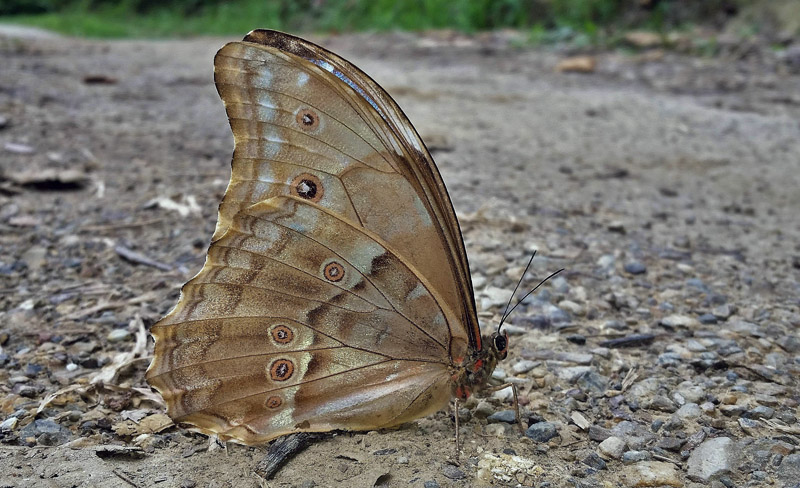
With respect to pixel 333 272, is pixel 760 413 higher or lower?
lower

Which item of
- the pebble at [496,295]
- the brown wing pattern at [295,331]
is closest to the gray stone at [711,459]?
the brown wing pattern at [295,331]

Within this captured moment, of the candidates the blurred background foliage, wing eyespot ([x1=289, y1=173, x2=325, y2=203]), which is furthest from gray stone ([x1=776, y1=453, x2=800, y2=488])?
the blurred background foliage

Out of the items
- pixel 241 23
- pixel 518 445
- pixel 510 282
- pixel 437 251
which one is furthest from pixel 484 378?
pixel 241 23

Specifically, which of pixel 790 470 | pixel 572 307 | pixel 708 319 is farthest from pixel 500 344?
pixel 708 319

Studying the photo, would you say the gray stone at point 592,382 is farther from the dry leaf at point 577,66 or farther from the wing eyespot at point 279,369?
the dry leaf at point 577,66

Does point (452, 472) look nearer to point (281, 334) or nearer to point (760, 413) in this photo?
point (281, 334)

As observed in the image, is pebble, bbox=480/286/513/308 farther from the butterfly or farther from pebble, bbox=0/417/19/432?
pebble, bbox=0/417/19/432
